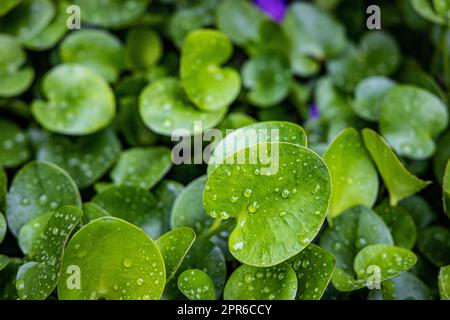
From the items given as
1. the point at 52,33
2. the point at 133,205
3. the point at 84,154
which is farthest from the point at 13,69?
the point at 133,205

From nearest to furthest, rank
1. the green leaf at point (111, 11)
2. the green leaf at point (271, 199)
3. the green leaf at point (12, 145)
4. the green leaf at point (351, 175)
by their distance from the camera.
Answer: the green leaf at point (271, 199) → the green leaf at point (351, 175) → the green leaf at point (12, 145) → the green leaf at point (111, 11)

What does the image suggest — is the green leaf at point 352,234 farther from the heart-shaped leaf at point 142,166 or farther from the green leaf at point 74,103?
the green leaf at point 74,103

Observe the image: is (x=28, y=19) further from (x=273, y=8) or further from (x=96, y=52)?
(x=273, y=8)

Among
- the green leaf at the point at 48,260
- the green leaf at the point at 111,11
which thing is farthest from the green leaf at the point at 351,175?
the green leaf at the point at 111,11

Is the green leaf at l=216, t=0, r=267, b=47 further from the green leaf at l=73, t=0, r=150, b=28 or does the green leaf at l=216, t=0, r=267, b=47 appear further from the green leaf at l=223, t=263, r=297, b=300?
the green leaf at l=223, t=263, r=297, b=300

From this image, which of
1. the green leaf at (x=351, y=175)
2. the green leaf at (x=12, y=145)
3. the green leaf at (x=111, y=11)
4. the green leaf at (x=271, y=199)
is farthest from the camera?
the green leaf at (x=111, y=11)

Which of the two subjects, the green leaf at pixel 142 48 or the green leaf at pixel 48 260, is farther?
the green leaf at pixel 142 48

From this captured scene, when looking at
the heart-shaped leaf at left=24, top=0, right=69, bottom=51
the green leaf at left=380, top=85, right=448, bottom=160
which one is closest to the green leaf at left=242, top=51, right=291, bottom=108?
the green leaf at left=380, top=85, right=448, bottom=160
